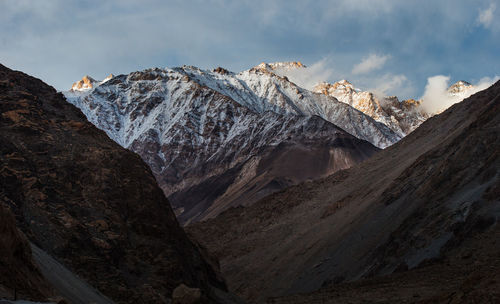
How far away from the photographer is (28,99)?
25719 mm

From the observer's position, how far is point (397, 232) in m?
29.3

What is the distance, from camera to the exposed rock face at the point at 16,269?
9641 mm

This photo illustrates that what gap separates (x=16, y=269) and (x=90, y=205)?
1013cm

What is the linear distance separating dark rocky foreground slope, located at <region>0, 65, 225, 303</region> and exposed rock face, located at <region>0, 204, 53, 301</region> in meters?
5.47

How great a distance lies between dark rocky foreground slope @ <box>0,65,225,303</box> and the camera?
685 inches

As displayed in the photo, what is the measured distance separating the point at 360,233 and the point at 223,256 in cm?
2240

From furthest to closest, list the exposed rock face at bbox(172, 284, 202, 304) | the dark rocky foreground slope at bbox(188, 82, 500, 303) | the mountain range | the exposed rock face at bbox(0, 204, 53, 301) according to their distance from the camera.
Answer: the dark rocky foreground slope at bbox(188, 82, 500, 303)
the exposed rock face at bbox(172, 284, 202, 304)
the mountain range
the exposed rock face at bbox(0, 204, 53, 301)

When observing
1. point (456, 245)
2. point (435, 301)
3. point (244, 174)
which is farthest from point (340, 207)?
point (244, 174)

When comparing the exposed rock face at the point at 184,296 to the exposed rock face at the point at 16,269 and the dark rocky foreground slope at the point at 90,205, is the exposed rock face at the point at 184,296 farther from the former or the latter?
the exposed rock face at the point at 16,269

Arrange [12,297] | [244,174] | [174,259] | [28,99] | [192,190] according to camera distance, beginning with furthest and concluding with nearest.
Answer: [192,190]
[244,174]
[28,99]
[174,259]
[12,297]

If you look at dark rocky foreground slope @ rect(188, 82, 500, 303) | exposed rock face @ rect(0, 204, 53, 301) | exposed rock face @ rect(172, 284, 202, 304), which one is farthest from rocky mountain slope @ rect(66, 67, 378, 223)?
exposed rock face @ rect(0, 204, 53, 301)

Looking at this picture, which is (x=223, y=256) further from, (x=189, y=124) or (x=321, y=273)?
(x=189, y=124)

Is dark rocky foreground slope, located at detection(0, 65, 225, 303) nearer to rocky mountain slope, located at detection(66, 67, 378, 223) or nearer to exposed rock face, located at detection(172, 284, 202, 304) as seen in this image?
exposed rock face, located at detection(172, 284, 202, 304)

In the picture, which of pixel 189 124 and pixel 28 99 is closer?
pixel 28 99
